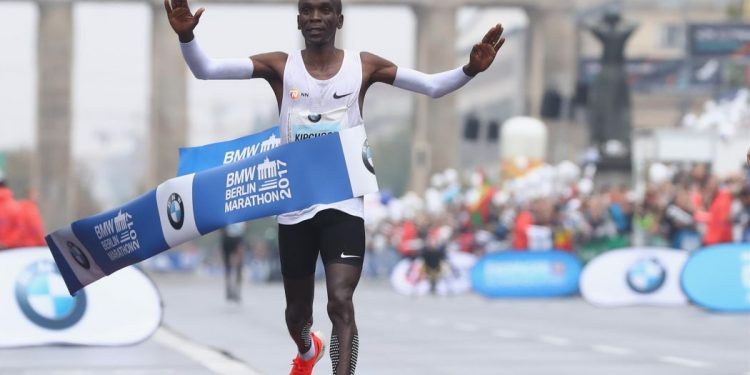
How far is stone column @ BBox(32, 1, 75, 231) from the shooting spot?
7869 cm

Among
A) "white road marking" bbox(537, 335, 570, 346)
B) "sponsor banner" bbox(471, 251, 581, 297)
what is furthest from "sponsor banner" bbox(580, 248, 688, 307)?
"white road marking" bbox(537, 335, 570, 346)

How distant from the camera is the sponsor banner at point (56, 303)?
15359 millimetres

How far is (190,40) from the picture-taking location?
913 centimetres

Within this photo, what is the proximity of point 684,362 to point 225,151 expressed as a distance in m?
5.60

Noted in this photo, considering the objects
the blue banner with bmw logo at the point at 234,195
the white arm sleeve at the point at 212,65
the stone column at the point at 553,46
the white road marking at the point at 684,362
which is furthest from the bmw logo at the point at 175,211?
the stone column at the point at 553,46

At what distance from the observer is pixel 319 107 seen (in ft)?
30.7

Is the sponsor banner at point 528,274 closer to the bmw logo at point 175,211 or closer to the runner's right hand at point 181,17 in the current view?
the bmw logo at point 175,211

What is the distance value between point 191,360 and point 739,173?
11897 mm

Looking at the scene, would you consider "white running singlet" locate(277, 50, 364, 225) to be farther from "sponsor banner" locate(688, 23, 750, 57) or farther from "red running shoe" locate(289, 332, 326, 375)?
"sponsor banner" locate(688, 23, 750, 57)

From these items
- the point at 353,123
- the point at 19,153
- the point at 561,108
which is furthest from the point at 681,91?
the point at 19,153

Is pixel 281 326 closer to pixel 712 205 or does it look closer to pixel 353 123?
pixel 712 205

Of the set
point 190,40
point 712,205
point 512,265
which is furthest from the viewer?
point 512,265

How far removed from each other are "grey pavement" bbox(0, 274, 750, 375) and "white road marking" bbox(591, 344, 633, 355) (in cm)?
2

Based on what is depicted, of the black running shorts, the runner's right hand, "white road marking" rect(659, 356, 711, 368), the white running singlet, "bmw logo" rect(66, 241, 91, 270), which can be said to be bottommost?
"white road marking" rect(659, 356, 711, 368)
